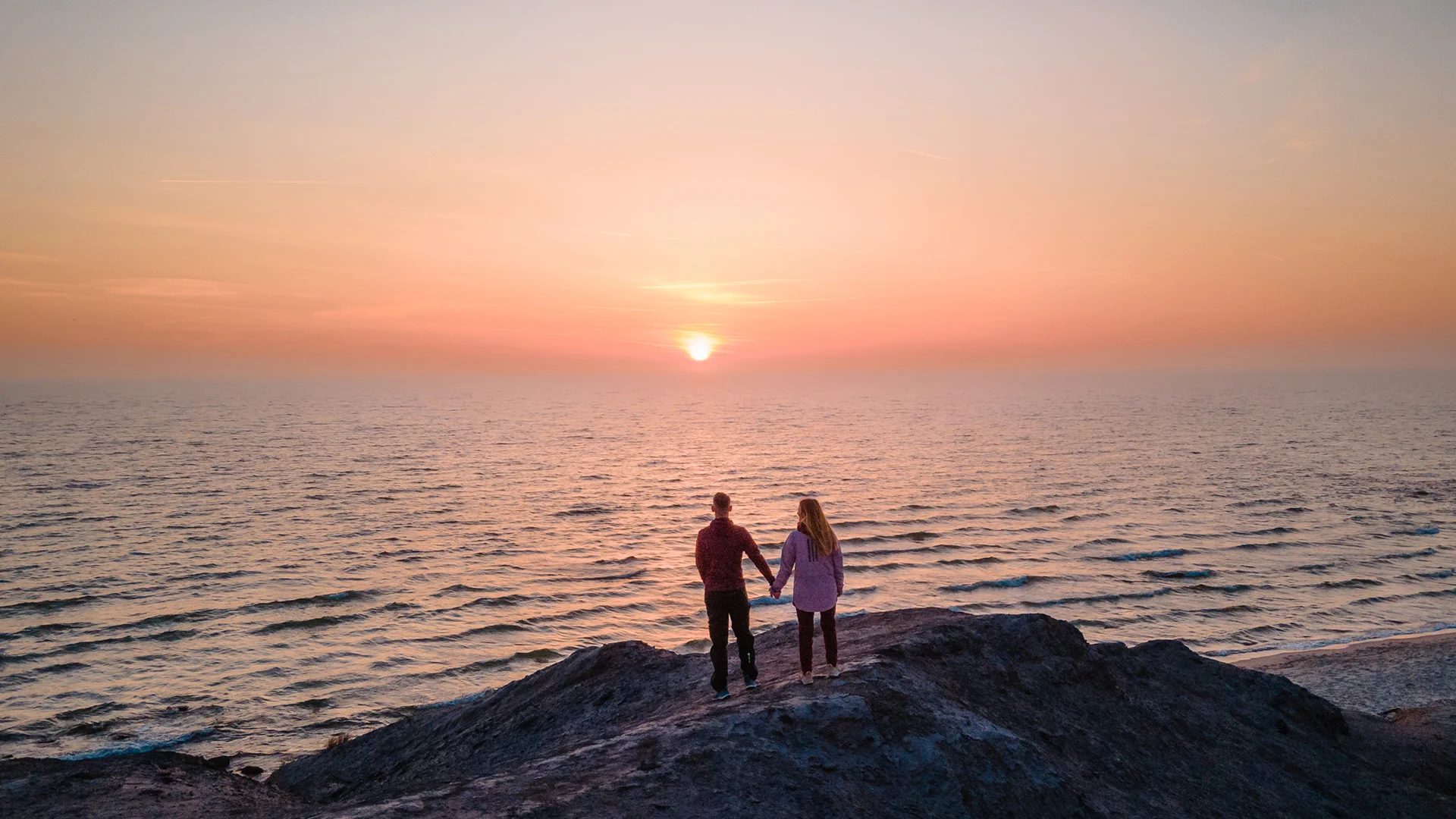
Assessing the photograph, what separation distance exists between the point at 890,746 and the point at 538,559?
1148 inches


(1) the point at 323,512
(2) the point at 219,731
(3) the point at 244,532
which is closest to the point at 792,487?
(1) the point at 323,512

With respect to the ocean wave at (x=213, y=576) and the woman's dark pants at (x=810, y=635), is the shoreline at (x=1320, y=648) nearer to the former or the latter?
the woman's dark pants at (x=810, y=635)

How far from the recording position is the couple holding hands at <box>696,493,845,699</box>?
9.27m

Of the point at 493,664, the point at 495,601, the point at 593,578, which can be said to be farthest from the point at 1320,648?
the point at 495,601

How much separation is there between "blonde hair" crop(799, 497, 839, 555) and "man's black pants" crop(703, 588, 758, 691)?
109 cm

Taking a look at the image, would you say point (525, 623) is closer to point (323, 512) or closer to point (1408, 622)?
point (323, 512)

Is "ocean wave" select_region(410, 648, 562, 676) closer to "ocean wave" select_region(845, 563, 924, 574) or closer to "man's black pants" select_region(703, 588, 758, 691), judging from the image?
"ocean wave" select_region(845, 563, 924, 574)

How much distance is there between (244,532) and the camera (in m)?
39.5

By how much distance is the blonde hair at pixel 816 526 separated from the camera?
9195mm

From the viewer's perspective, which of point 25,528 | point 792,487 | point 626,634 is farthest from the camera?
point 792,487

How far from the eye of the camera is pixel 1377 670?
20438 millimetres

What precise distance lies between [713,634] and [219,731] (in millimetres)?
15695

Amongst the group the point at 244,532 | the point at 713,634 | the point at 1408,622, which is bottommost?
the point at 1408,622

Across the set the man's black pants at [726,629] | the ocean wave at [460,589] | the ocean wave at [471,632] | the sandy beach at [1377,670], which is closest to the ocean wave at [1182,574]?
the sandy beach at [1377,670]
